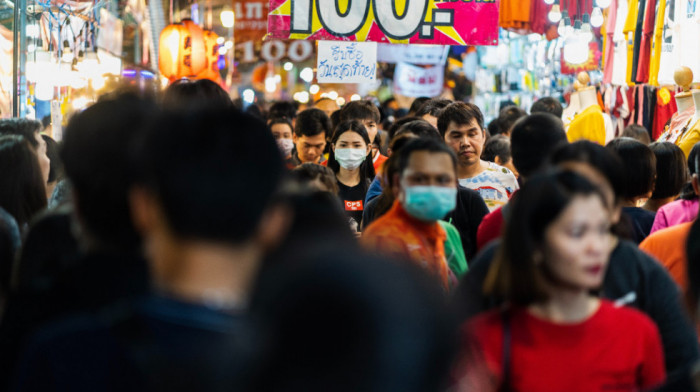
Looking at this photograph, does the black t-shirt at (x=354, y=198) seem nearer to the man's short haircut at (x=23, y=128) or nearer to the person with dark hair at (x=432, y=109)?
the person with dark hair at (x=432, y=109)

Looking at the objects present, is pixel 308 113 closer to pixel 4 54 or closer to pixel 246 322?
pixel 4 54

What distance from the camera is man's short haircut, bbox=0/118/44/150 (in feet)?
16.1

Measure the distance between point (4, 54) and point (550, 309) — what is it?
10413mm

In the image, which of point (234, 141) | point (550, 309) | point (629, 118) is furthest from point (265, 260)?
point (629, 118)

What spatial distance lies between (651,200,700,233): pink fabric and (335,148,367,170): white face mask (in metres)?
2.54

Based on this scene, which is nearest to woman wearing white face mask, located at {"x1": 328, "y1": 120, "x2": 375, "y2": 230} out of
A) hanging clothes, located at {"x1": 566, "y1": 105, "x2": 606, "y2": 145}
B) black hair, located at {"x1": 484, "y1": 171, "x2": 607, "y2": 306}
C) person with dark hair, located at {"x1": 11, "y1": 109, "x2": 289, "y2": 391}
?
hanging clothes, located at {"x1": 566, "y1": 105, "x2": 606, "y2": 145}

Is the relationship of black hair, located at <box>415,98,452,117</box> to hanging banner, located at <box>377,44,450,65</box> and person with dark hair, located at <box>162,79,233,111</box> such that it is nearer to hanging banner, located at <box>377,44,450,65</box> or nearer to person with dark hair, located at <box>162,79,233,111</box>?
person with dark hair, located at <box>162,79,233,111</box>

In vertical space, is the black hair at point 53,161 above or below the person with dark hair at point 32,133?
below

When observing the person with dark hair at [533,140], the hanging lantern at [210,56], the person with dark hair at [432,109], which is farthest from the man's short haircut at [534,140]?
the hanging lantern at [210,56]

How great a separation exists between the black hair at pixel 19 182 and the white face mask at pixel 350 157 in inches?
121

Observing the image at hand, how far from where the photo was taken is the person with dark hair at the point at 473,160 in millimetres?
6289

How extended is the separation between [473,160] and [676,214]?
1.65m

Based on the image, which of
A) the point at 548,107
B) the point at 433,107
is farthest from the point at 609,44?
the point at 433,107

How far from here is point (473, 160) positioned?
6406 millimetres
